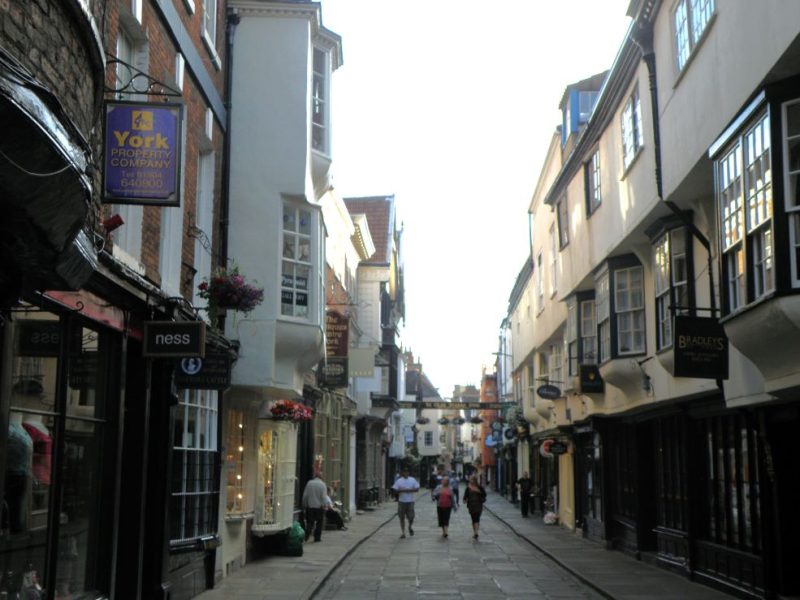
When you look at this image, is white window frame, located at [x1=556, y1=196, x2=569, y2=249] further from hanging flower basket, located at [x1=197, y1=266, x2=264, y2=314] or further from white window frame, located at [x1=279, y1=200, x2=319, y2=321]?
hanging flower basket, located at [x1=197, y1=266, x2=264, y2=314]

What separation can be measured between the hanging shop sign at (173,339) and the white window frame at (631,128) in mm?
9065

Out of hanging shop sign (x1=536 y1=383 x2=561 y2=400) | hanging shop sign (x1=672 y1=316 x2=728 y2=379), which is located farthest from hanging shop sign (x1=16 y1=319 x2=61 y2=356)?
hanging shop sign (x1=536 y1=383 x2=561 y2=400)

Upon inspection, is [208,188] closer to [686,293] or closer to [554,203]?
[686,293]

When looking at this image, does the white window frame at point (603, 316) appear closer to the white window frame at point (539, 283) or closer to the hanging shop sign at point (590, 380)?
the hanging shop sign at point (590, 380)

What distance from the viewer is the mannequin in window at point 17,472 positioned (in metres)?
8.02

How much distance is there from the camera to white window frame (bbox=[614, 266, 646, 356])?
19484 mm

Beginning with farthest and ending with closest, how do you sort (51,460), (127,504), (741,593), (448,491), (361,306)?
(361,306), (448,491), (741,593), (127,504), (51,460)

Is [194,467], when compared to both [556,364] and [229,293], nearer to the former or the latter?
[229,293]

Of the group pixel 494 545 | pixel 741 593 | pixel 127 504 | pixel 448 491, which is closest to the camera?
pixel 127 504

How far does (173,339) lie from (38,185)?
20.3ft

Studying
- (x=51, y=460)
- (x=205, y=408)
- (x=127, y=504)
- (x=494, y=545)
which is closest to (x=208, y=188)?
(x=205, y=408)

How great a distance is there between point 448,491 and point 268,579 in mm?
12084

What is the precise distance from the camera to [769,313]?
1033cm

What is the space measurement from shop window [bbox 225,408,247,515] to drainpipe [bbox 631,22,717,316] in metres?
7.76
